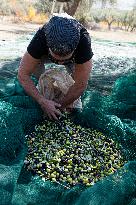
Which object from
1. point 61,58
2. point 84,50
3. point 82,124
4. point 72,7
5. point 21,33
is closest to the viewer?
point 61,58

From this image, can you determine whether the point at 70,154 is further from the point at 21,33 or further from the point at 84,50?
the point at 21,33

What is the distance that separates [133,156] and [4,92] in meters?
1.74

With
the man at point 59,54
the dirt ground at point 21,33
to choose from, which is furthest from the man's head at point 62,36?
the dirt ground at point 21,33

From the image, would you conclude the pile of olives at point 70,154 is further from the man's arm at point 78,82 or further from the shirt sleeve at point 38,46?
the shirt sleeve at point 38,46

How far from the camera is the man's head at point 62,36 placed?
301 centimetres

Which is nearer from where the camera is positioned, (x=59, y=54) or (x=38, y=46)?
(x=59, y=54)

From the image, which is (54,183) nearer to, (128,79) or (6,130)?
(6,130)

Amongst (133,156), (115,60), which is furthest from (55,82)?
(115,60)

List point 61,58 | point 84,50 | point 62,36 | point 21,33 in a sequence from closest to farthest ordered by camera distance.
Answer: point 62,36
point 61,58
point 84,50
point 21,33

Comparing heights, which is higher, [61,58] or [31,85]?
[61,58]

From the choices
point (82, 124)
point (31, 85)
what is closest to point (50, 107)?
point (31, 85)

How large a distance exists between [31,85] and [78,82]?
429 millimetres

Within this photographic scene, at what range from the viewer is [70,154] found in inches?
128

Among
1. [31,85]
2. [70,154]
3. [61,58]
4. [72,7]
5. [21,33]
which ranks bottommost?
[21,33]
